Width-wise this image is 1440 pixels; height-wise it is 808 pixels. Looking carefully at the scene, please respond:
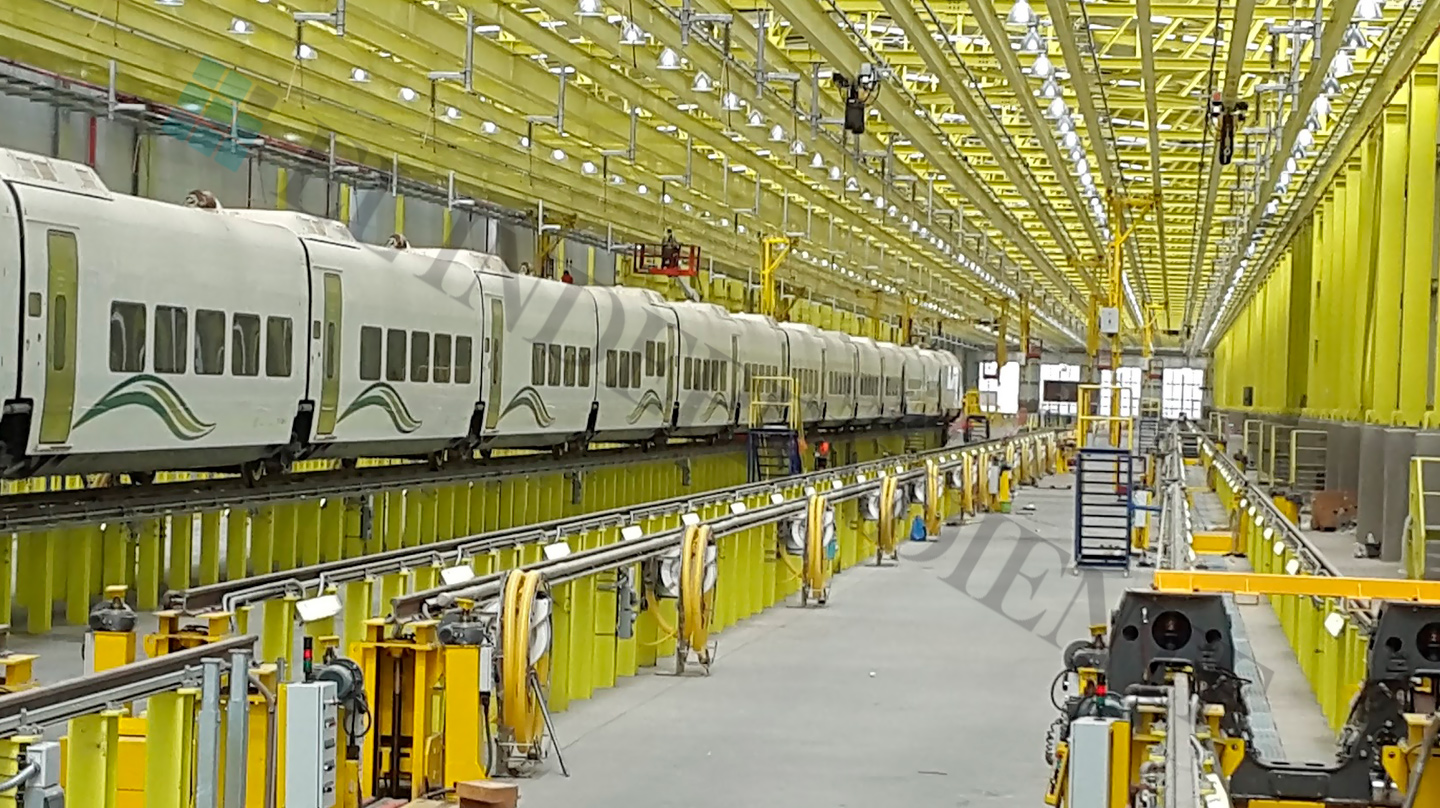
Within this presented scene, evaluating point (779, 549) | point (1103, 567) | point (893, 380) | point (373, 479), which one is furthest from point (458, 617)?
point (893, 380)

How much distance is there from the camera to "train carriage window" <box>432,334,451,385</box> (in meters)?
18.8

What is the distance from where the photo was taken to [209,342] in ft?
46.1

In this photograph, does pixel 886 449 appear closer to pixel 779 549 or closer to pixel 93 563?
pixel 779 549

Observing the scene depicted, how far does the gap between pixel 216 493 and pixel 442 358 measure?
15.4 feet

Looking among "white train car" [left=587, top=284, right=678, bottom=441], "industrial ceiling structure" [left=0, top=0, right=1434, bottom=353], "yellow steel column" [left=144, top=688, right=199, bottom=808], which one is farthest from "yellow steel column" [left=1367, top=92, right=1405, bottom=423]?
"yellow steel column" [left=144, top=688, right=199, bottom=808]

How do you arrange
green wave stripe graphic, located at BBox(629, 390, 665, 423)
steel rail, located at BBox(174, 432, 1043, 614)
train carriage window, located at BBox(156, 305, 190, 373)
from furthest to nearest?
green wave stripe graphic, located at BBox(629, 390, 665, 423), train carriage window, located at BBox(156, 305, 190, 373), steel rail, located at BBox(174, 432, 1043, 614)

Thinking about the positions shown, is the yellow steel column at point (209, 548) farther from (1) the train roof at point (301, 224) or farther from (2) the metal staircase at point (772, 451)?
(2) the metal staircase at point (772, 451)

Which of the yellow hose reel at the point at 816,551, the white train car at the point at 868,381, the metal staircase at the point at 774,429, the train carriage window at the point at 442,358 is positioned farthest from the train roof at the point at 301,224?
the white train car at the point at 868,381

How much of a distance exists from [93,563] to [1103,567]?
479 inches

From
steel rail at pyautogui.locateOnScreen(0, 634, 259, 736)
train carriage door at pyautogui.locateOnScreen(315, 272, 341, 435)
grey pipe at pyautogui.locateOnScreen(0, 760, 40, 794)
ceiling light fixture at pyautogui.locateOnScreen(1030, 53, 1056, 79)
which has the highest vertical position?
ceiling light fixture at pyautogui.locateOnScreen(1030, 53, 1056, 79)

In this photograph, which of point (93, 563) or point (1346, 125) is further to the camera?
point (1346, 125)

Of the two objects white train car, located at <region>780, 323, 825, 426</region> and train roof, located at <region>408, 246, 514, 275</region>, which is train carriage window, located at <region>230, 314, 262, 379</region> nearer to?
train roof, located at <region>408, 246, 514, 275</region>

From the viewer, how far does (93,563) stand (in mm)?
12883

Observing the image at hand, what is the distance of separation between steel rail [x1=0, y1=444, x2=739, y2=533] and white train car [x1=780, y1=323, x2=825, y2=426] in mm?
13217
